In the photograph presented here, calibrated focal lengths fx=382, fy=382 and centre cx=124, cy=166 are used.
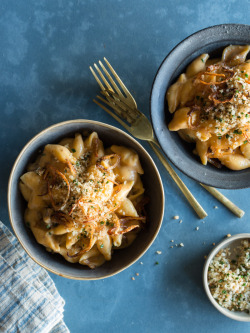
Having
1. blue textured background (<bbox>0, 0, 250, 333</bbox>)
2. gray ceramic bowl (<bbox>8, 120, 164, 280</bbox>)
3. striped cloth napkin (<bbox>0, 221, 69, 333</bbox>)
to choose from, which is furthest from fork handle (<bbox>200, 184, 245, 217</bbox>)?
striped cloth napkin (<bbox>0, 221, 69, 333</bbox>)

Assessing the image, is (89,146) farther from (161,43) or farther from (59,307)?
(59,307)

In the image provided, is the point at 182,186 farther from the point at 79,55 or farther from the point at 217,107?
the point at 79,55

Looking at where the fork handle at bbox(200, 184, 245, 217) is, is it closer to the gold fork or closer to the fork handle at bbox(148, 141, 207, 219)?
the fork handle at bbox(148, 141, 207, 219)

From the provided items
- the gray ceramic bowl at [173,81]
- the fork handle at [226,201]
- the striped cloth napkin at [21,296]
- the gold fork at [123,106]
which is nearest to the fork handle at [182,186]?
the gold fork at [123,106]

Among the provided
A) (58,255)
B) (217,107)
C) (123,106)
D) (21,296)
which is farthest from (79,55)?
(21,296)

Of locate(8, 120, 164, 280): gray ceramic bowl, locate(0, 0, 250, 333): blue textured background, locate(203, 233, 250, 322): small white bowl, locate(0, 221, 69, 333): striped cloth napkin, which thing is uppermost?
locate(0, 0, 250, 333): blue textured background

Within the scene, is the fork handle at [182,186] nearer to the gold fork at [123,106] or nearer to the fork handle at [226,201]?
the gold fork at [123,106]
